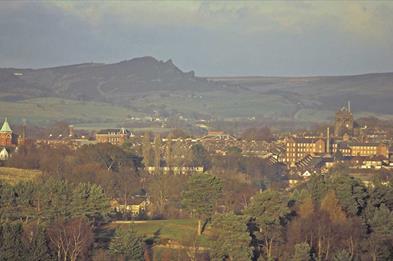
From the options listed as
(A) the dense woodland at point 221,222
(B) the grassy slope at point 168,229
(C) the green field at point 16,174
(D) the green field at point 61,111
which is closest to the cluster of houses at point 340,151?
(C) the green field at point 16,174

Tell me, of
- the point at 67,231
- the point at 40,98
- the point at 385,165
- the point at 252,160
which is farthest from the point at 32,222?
the point at 40,98

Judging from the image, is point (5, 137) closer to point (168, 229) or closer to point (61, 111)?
point (168, 229)

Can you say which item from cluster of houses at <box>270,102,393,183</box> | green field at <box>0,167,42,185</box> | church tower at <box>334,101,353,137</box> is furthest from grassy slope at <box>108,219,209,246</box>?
church tower at <box>334,101,353,137</box>

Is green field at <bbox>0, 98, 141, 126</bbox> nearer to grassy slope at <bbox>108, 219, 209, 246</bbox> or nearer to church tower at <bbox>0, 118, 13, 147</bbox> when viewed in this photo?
church tower at <bbox>0, 118, 13, 147</bbox>

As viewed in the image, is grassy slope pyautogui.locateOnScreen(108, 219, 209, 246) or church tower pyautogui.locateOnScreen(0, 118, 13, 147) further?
church tower pyautogui.locateOnScreen(0, 118, 13, 147)

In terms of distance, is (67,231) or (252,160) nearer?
(67,231)

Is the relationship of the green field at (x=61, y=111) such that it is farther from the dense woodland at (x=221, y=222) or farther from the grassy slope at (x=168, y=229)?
the dense woodland at (x=221, y=222)

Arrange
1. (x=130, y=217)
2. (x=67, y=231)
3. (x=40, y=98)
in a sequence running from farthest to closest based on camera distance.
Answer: (x=40, y=98), (x=130, y=217), (x=67, y=231)

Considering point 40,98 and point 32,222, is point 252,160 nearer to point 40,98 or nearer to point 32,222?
point 32,222

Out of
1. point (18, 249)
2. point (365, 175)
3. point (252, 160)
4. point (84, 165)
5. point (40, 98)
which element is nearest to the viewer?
point (18, 249)
